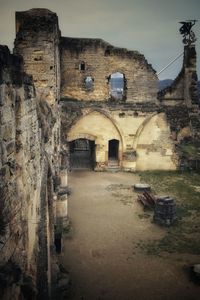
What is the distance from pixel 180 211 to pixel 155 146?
715cm

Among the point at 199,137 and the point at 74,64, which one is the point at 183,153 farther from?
the point at 74,64

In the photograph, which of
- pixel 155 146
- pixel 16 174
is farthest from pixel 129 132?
pixel 16 174

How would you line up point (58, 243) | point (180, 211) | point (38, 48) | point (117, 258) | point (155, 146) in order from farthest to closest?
1. point (155, 146)
2. point (180, 211)
3. point (38, 48)
4. point (58, 243)
5. point (117, 258)

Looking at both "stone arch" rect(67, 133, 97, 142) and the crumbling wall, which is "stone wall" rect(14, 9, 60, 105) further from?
"stone arch" rect(67, 133, 97, 142)

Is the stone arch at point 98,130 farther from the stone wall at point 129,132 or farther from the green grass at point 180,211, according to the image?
the green grass at point 180,211

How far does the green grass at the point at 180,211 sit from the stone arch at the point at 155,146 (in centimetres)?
76

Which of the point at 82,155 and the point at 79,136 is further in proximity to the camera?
the point at 82,155

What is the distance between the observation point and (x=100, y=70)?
61.2 ft

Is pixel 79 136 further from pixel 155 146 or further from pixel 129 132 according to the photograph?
pixel 155 146

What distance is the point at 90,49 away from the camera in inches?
723

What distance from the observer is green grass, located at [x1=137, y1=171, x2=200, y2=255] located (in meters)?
9.46

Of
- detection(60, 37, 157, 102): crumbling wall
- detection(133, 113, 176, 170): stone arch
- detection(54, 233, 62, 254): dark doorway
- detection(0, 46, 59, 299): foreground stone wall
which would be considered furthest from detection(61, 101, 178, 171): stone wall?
detection(0, 46, 59, 299): foreground stone wall

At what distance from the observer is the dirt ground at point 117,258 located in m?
7.33

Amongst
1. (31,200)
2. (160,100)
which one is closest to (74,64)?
(160,100)
